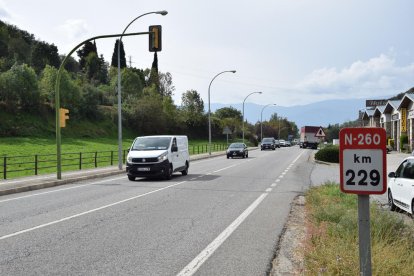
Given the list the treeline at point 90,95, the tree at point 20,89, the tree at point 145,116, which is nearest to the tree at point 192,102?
the treeline at point 90,95

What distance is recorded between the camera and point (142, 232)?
28.0ft

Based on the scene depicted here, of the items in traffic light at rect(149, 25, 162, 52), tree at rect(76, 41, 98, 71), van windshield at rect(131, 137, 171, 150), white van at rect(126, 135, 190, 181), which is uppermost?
tree at rect(76, 41, 98, 71)

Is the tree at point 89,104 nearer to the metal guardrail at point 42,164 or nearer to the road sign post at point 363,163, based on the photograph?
the metal guardrail at point 42,164

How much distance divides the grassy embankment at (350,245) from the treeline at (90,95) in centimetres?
5988

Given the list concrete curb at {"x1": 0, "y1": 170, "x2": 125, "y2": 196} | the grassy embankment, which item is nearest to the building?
concrete curb at {"x1": 0, "y1": 170, "x2": 125, "y2": 196}

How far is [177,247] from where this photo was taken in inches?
289

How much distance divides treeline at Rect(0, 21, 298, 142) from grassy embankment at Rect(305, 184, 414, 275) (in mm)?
59876

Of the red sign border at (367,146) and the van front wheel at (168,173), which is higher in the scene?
the red sign border at (367,146)

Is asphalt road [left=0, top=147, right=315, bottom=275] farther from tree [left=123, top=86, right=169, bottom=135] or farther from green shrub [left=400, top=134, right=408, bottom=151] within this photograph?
tree [left=123, top=86, right=169, bottom=135]

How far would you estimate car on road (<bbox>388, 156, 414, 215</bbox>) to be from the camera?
10.3m

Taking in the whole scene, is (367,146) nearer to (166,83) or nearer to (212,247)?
(212,247)

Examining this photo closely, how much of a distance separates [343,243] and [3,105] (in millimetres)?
67747

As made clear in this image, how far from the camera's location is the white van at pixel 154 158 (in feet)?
65.3

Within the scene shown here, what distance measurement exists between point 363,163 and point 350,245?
2.23 meters
